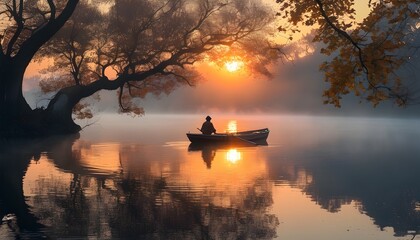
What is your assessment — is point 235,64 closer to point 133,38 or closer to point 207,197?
point 133,38

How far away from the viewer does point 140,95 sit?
180ft

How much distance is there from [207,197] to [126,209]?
2601mm

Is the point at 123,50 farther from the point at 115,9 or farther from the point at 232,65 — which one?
the point at 232,65

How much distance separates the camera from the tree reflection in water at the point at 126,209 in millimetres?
11039

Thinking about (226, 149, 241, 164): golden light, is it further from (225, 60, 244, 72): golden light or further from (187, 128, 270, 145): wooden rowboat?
(225, 60, 244, 72): golden light

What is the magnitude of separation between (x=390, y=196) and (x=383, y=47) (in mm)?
7381

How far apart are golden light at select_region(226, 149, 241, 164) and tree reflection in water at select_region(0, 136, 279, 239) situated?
285 inches

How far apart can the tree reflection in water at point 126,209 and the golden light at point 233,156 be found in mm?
7233

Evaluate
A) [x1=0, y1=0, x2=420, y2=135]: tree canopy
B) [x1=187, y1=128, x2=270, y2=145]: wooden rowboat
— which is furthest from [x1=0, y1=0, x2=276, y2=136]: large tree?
[x1=187, y1=128, x2=270, y2=145]: wooden rowboat

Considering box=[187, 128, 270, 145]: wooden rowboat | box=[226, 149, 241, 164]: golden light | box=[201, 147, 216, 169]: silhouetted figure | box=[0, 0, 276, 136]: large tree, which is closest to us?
box=[201, 147, 216, 169]: silhouetted figure

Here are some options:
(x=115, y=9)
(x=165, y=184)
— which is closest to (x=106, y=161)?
(x=165, y=184)

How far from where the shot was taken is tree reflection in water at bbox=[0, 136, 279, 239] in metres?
11.0

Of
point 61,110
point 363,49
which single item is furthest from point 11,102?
point 363,49

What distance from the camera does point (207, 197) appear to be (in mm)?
15172
